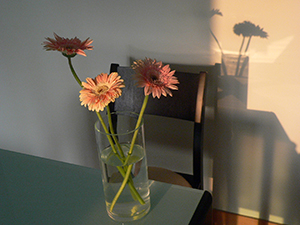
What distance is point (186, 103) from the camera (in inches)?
50.9

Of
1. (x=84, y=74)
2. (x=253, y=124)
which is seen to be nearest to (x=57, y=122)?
(x=84, y=74)

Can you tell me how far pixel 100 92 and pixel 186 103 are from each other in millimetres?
746

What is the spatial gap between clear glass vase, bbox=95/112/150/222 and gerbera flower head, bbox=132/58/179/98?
0.09 metres

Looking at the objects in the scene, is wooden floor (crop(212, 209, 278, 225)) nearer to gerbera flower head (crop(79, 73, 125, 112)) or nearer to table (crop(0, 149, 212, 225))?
table (crop(0, 149, 212, 225))

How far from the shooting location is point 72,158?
6.50 ft

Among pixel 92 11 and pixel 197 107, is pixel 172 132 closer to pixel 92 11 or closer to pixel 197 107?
pixel 197 107

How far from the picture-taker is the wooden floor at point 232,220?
64.1 inches

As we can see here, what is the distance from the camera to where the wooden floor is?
1.63 metres

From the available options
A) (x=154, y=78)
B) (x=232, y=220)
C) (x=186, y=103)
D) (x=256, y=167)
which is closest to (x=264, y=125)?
(x=256, y=167)

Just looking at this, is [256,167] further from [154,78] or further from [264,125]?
[154,78]

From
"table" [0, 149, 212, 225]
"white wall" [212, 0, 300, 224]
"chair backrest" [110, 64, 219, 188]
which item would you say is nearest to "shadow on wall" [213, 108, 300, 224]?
"white wall" [212, 0, 300, 224]

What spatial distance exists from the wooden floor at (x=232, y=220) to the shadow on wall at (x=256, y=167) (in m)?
0.03

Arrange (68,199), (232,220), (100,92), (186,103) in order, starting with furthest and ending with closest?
(232,220)
(186,103)
(68,199)
(100,92)

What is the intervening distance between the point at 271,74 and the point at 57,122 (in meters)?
1.25
